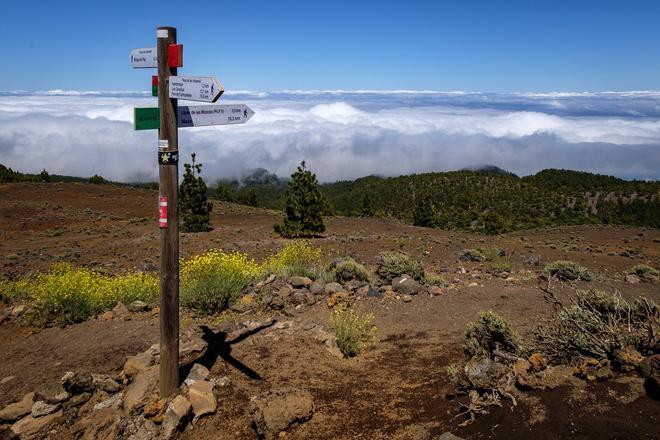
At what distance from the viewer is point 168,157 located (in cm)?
442

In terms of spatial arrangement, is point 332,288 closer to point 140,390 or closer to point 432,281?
point 432,281

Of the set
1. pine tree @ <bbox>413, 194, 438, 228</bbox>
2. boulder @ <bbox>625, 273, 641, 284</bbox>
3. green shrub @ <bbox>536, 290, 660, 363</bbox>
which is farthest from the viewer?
pine tree @ <bbox>413, 194, 438, 228</bbox>

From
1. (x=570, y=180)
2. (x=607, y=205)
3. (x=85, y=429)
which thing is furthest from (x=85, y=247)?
(x=570, y=180)

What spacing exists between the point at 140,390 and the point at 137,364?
70 centimetres

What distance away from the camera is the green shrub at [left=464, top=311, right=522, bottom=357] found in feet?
19.5

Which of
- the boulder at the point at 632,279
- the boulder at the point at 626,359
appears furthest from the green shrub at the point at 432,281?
the boulder at the point at 626,359

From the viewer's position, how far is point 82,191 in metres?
43.2

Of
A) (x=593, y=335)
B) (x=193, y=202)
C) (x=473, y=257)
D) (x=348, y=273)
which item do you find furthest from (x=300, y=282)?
(x=193, y=202)

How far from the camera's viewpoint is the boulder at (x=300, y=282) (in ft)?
32.0

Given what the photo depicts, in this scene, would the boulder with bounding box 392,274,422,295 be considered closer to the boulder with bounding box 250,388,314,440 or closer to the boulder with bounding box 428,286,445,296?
the boulder with bounding box 428,286,445,296

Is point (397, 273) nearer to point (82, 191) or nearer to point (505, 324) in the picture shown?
point (505, 324)

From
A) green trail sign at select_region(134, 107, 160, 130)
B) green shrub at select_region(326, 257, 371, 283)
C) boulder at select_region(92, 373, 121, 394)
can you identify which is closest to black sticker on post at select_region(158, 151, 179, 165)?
green trail sign at select_region(134, 107, 160, 130)

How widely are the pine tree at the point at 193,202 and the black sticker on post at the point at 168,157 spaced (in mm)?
23566

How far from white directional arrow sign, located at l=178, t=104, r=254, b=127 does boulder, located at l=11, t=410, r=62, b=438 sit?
139 inches
